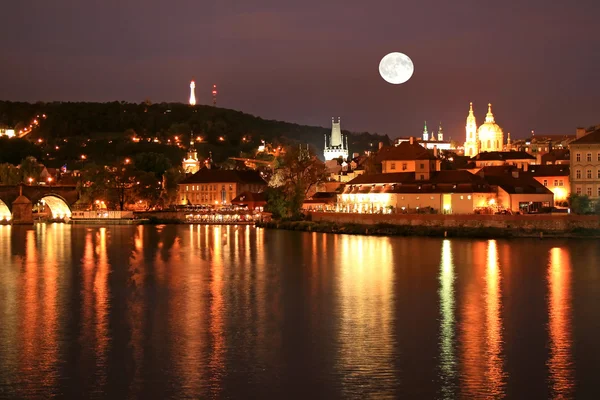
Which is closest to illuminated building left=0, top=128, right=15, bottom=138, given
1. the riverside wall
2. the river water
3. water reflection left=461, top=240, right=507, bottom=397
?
the riverside wall

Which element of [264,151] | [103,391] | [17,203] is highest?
[264,151]

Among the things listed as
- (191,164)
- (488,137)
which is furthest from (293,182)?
(488,137)

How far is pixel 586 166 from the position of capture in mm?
49312

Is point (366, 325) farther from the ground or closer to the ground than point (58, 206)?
closer to the ground

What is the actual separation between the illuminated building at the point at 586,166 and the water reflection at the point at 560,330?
1857cm

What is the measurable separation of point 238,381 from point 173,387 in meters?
1.17

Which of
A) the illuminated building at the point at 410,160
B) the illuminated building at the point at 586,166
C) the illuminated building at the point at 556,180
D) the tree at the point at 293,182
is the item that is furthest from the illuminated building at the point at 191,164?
the illuminated building at the point at 586,166

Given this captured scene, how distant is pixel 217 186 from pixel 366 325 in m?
63.7

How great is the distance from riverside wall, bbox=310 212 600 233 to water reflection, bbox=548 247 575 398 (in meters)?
11.4

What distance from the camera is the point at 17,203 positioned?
221ft

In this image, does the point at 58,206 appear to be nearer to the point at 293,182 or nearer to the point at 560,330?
the point at 293,182

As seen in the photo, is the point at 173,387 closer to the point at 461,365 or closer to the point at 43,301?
the point at 461,365

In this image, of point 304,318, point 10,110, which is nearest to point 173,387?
point 304,318

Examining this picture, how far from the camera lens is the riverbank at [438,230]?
42.8 meters
